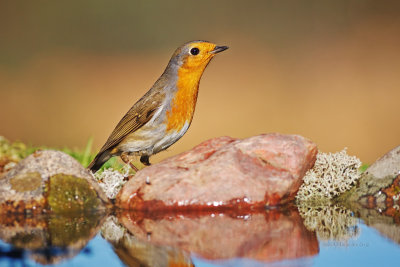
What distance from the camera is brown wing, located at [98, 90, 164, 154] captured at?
5301 mm

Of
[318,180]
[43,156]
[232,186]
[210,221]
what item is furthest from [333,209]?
[43,156]

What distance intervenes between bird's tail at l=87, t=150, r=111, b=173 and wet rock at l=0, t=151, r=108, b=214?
3.18 ft

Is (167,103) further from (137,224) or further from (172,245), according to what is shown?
(172,245)

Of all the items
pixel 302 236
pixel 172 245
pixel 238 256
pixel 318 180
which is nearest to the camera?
pixel 238 256

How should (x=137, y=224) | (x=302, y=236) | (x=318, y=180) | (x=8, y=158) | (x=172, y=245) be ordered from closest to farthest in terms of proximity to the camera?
1. (x=172, y=245)
2. (x=302, y=236)
3. (x=137, y=224)
4. (x=318, y=180)
5. (x=8, y=158)

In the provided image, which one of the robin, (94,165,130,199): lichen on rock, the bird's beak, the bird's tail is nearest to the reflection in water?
(94,165,130,199): lichen on rock

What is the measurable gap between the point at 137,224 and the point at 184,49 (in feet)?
6.67

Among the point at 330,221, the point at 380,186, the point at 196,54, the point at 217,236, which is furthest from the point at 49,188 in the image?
the point at 380,186

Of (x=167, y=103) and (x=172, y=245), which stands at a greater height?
(x=167, y=103)

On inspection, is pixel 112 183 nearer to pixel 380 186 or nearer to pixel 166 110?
pixel 166 110

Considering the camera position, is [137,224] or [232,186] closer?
[137,224]

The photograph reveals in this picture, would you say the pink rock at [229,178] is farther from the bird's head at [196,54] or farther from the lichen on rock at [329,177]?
the bird's head at [196,54]

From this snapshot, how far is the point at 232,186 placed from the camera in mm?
4484

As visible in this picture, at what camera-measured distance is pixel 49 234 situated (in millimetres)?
3674
